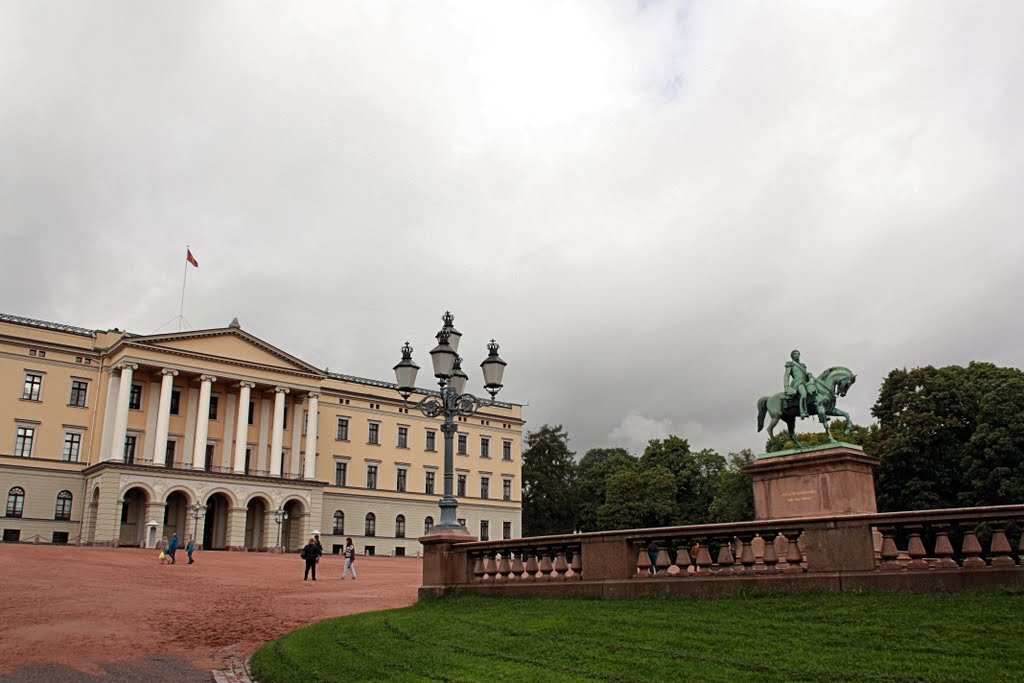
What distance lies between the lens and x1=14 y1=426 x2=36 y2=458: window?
58.8 meters

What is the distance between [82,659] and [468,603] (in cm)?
653

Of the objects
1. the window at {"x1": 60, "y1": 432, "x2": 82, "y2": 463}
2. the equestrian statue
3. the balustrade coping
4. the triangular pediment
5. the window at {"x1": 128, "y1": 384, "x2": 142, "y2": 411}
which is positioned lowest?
the balustrade coping

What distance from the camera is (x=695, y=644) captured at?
32.6 ft

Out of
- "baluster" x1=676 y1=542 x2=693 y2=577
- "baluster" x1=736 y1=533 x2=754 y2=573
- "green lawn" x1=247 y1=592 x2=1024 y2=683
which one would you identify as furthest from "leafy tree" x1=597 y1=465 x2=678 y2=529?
"green lawn" x1=247 y1=592 x2=1024 y2=683

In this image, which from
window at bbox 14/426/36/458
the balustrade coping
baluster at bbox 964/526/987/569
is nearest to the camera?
baluster at bbox 964/526/987/569

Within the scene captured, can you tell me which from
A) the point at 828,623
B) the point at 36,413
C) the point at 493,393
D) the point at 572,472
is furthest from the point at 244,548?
the point at 828,623

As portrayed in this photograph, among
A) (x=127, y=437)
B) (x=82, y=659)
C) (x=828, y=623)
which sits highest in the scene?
(x=127, y=437)

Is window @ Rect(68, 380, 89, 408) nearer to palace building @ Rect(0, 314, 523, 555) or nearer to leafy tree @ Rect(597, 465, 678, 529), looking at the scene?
palace building @ Rect(0, 314, 523, 555)

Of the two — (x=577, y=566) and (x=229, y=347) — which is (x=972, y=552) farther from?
(x=229, y=347)

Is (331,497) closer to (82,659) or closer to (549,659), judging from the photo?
(82,659)

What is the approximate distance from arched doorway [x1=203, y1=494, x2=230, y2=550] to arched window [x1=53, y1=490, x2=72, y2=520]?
940 cm

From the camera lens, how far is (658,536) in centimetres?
1383

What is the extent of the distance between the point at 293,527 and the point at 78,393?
1943cm

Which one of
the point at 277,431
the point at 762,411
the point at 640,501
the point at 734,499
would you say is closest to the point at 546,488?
the point at 640,501
